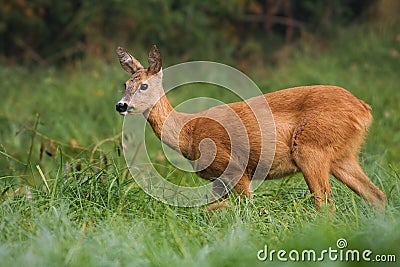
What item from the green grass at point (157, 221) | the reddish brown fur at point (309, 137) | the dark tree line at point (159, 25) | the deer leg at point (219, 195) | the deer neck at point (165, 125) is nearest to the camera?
the green grass at point (157, 221)

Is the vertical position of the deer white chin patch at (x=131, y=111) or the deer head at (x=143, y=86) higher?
the deer head at (x=143, y=86)

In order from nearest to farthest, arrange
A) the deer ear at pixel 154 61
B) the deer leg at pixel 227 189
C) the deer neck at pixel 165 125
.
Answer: the deer leg at pixel 227 189 → the deer ear at pixel 154 61 → the deer neck at pixel 165 125

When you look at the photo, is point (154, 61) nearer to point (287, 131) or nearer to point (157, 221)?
point (287, 131)

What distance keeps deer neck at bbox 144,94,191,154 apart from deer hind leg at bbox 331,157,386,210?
1.22 meters

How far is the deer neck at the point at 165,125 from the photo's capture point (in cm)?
616

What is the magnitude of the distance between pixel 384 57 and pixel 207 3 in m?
3.65

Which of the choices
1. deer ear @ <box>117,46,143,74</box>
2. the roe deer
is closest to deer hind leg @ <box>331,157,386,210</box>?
the roe deer

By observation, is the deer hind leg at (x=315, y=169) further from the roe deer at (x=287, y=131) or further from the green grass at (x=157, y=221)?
the green grass at (x=157, y=221)

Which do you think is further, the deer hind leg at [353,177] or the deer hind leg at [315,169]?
the deer hind leg at [353,177]

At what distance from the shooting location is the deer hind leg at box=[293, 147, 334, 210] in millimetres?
5809

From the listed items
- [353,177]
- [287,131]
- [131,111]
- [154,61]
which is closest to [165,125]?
[131,111]

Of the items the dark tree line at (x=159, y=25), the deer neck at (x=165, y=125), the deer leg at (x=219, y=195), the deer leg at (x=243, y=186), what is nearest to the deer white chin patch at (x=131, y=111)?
the deer neck at (x=165, y=125)

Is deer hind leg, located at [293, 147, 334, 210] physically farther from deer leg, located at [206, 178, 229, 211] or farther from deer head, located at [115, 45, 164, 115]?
deer head, located at [115, 45, 164, 115]

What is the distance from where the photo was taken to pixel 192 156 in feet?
20.2
